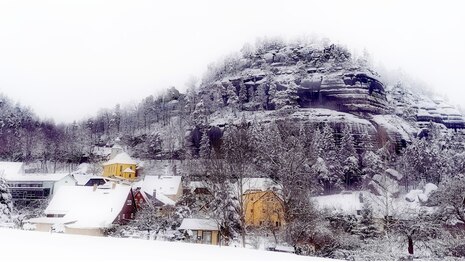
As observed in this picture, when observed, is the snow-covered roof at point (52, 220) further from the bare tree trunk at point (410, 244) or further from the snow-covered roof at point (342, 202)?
the bare tree trunk at point (410, 244)

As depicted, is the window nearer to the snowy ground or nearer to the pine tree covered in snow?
the pine tree covered in snow

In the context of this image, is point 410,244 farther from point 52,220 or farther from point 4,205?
point 4,205

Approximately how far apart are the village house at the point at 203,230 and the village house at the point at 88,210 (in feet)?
11.1

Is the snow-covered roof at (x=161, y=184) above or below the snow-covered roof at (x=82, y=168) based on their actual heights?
below

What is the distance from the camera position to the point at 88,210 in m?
16.0

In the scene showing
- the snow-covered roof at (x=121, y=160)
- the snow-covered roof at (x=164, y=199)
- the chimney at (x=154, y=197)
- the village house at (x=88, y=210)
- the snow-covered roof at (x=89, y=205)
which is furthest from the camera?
the snow-covered roof at (x=121, y=160)

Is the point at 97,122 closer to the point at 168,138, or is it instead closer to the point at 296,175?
the point at 168,138

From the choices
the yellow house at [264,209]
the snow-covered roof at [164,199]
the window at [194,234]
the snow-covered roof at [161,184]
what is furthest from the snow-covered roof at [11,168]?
the yellow house at [264,209]

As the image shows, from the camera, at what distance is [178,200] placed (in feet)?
62.8

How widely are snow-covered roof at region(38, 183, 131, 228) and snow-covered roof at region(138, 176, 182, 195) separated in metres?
3.53

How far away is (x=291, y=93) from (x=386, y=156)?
12583mm

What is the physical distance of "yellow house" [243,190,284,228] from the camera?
40.2ft

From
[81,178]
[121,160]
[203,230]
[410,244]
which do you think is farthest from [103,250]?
[121,160]

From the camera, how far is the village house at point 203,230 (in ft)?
43.0
